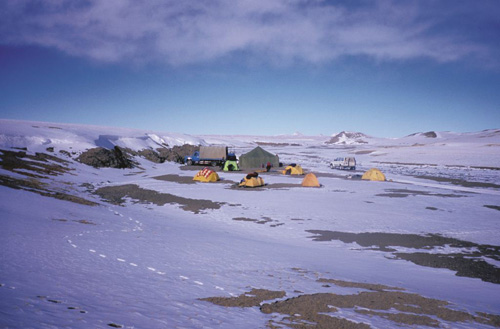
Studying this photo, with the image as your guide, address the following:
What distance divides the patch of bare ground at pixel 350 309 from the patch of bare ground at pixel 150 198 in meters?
10.9

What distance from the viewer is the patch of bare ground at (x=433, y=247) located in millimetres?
8672

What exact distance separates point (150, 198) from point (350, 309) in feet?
54.1

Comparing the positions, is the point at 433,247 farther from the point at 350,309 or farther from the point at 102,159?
the point at 102,159

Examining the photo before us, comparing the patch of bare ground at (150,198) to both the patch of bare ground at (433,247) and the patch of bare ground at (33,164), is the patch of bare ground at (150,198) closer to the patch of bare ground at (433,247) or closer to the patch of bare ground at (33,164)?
the patch of bare ground at (33,164)

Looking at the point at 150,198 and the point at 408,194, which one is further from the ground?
the point at 408,194

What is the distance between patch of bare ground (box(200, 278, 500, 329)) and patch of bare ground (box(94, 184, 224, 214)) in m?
10.9

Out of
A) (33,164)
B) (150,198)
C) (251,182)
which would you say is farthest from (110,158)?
(251,182)

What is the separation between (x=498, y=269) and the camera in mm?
8719

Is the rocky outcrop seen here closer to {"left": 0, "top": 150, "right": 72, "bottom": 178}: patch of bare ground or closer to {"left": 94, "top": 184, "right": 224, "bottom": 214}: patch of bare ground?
{"left": 0, "top": 150, "right": 72, "bottom": 178}: patch of bare ground

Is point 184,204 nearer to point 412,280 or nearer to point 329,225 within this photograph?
point 329,225

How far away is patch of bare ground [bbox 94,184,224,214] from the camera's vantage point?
17594 mm

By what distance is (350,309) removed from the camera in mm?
5512

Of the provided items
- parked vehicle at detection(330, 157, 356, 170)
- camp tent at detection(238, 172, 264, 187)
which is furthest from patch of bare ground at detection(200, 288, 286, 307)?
parked vehicle at detection(330, 157, 356, 170)

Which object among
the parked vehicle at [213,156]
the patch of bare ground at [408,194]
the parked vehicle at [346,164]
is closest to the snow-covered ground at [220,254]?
the patch of bare ground at [408,194]
